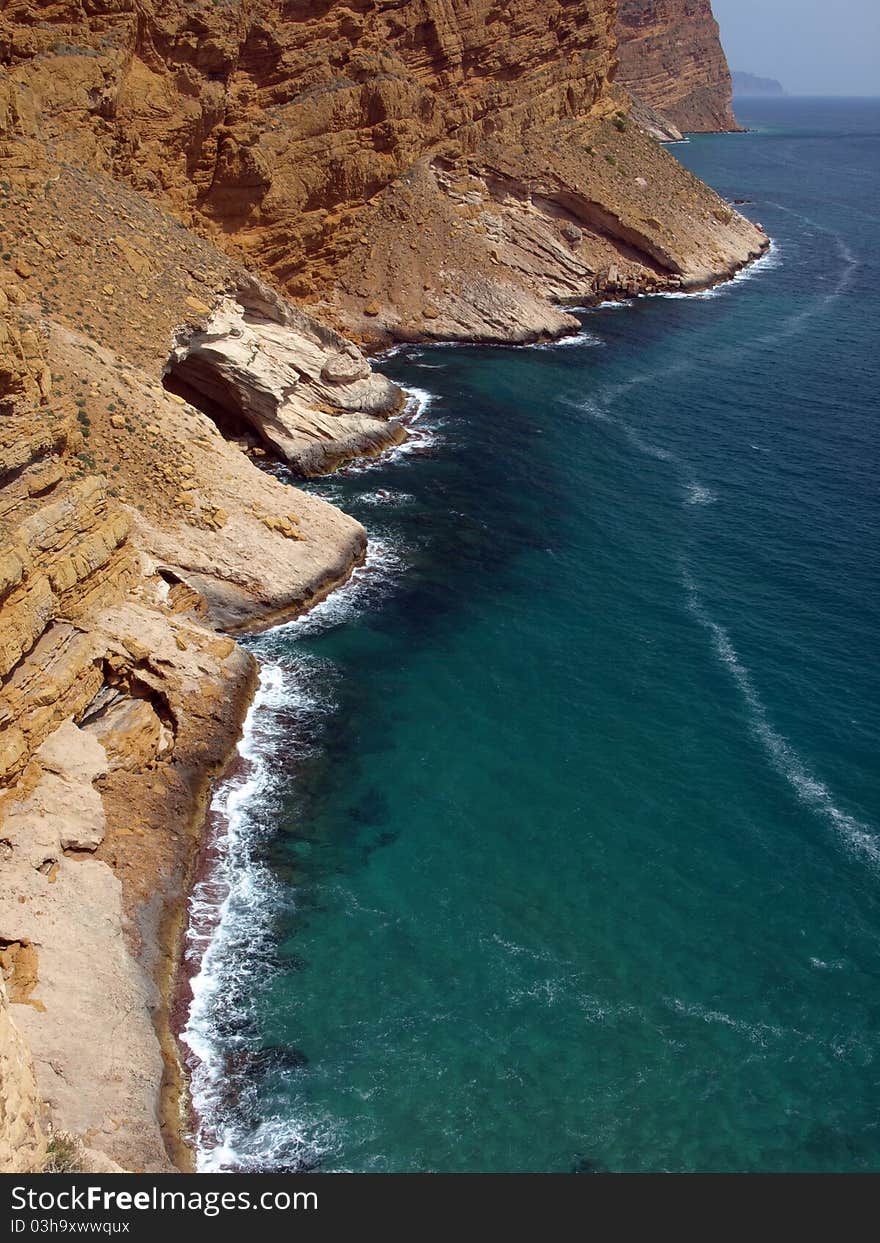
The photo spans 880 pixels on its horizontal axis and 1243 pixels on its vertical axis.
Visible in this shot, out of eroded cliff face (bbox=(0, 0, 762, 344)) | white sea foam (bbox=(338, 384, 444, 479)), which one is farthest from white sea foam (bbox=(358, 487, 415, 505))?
eroded cliff face (bbox=(0, 0, 762, 344))

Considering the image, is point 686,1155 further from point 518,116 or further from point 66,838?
point 518,116

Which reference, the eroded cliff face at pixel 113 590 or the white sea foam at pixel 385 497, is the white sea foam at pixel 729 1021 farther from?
the white sea foam at pixel 385 497

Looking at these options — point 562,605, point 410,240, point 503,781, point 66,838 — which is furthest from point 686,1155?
point 410,240

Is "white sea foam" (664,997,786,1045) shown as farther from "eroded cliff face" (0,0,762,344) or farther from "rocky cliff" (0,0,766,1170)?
"eroded cliff face" (0,0,762,344)

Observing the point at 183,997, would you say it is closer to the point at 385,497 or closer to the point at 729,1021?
the point at 729,1021

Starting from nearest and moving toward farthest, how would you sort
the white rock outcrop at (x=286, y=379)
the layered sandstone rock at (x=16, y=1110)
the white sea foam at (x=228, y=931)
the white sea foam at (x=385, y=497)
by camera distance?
1. the layered sandstone rock at (x=16, y=1110)
2. the white sea foam at (x=228, y=931)
3. the white rock outcrop at (x=286, y=379)
4. the white sea foam at (x=385, y=497)

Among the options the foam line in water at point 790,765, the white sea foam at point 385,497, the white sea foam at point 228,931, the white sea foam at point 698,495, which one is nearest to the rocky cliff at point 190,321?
the white sea foam at point 228,931
